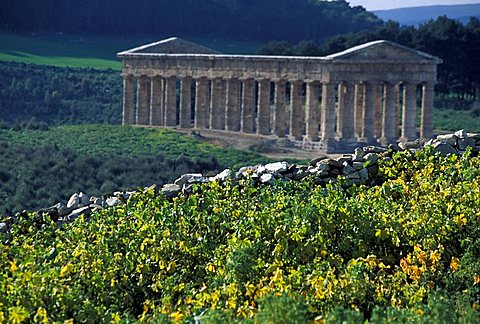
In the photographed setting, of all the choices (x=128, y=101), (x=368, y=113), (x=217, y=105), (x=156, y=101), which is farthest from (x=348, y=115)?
(x=128, y=101)

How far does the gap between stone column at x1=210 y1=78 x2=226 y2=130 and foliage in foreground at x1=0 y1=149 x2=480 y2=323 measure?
56520 millimetres

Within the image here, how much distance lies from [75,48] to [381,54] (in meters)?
66.7

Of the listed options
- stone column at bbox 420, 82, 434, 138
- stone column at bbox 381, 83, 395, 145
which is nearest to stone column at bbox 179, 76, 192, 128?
stone column at bbox 381, 83, 395, 145

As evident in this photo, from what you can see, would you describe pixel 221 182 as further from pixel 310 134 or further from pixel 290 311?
pixel 310 134

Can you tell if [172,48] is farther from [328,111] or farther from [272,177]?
[272,177]

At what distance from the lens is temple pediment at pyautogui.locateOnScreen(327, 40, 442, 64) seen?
228 ft

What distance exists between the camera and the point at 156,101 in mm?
79938

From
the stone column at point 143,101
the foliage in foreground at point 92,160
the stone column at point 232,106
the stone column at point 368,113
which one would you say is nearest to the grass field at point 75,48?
the stone column at point 143,101

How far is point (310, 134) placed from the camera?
70.4m

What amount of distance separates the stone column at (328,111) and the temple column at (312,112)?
65 centimetres

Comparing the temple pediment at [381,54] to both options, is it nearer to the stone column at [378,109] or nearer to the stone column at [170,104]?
the stone column at [378,109]

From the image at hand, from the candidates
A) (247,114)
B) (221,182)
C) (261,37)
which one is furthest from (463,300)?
(261,37)

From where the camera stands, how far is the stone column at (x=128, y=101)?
3187 inches

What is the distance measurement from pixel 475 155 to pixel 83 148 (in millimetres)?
46349
